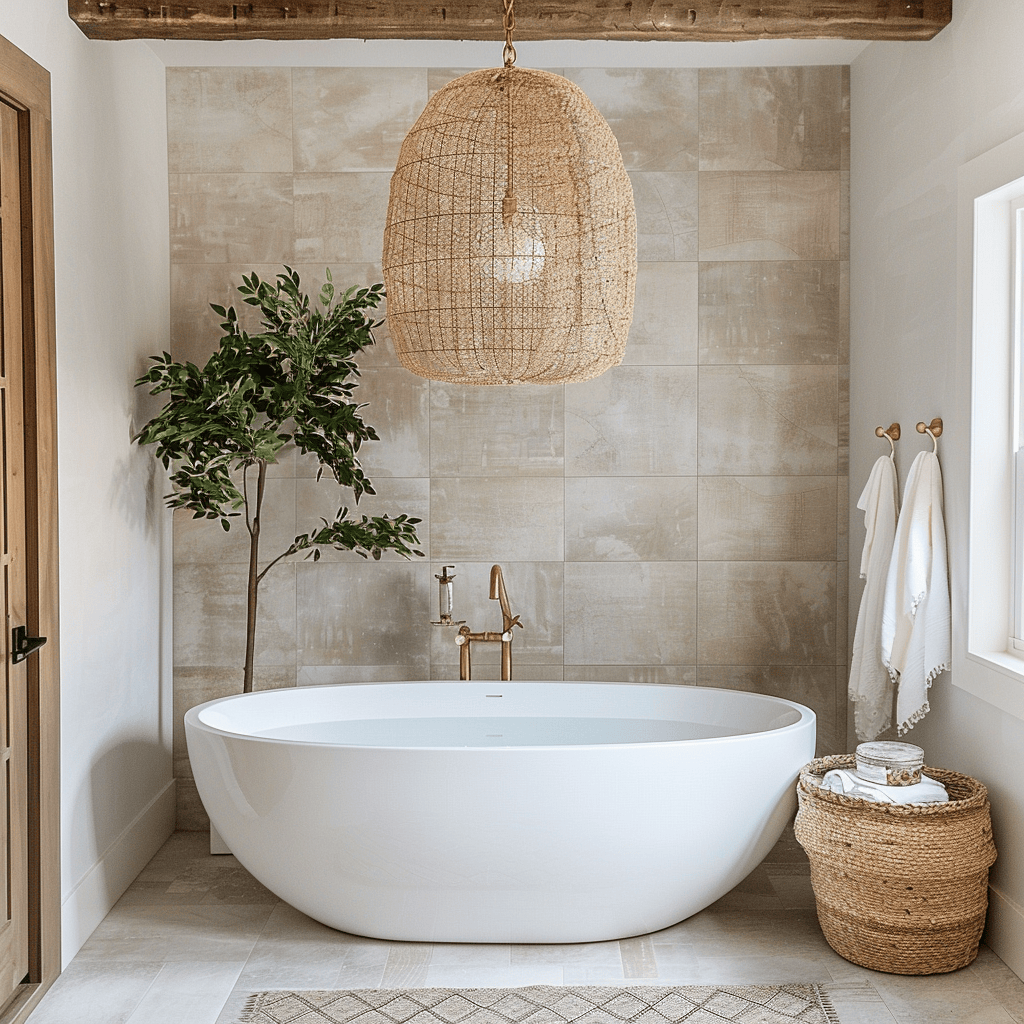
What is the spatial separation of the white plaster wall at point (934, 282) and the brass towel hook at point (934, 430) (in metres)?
0.03

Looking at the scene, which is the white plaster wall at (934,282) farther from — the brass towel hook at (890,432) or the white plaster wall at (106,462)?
the white plaster wall at (106,462)

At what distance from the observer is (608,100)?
12.2 ft

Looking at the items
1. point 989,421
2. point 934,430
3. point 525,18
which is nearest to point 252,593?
point 525,18

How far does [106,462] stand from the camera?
10.2ft

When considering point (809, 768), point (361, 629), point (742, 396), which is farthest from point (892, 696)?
point (361, 629)

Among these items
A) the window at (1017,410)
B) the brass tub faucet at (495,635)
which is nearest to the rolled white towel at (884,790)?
the window at (1017,410)

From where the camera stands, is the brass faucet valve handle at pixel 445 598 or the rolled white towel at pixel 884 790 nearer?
the rolled white towel at pixel 884 790

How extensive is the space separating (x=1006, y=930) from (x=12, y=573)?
8.71ft

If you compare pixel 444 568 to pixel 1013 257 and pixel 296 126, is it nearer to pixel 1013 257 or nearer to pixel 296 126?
pixel 296 126

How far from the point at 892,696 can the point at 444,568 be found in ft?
4.92

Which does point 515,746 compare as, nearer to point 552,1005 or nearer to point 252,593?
point 552,1005

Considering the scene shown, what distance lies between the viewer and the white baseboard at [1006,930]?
263 centimetres

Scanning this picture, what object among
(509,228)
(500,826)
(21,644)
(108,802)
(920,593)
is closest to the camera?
(509,228)

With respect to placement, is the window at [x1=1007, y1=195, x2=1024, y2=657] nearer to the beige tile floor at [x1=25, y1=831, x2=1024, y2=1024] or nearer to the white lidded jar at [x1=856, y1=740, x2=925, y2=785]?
the white lidded jar at [x1=856, y1=740, x2=925, y2=785]
